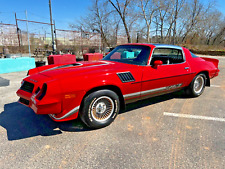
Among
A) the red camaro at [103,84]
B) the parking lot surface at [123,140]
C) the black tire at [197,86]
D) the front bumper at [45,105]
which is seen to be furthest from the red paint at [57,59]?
the black tire at [197,86]

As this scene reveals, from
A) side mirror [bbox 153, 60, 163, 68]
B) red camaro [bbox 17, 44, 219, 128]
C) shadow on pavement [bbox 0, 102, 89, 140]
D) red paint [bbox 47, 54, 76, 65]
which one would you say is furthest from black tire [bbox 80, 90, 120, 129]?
red paint [bbox 47, 54, 76, 65]

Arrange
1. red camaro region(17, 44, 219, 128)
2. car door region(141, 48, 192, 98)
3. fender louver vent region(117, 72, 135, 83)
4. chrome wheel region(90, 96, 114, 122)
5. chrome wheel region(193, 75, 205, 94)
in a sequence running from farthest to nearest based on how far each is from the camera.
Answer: chrome wheel region(193, 75, 205, 94) → car door region(141, 48, 192, 98) → fender louver vent region(117, 72, 135, 83) → chrome wheel region(90, 96, 114, 122) → red camaro region(17, 44, 219, 128)

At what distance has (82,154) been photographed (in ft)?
6.91

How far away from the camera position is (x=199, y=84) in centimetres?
450

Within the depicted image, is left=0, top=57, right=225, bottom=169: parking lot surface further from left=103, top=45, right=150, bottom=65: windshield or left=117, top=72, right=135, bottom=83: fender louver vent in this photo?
left=103, top=45, right=150, bottom=65: windshield

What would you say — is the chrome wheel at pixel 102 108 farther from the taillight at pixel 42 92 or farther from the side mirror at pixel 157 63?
the side mirror at pixel 157 63

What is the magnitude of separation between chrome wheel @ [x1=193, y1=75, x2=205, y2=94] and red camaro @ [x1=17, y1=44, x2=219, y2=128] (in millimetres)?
508

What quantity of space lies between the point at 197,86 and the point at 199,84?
0.10 meters

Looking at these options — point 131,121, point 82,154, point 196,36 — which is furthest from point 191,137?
point 196,36

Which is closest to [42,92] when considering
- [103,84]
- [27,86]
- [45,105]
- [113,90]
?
[45,105]

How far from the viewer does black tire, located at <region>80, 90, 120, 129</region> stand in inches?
98.1

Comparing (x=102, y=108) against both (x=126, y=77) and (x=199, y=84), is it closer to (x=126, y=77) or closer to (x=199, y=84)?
Result: (x=126, y=77)

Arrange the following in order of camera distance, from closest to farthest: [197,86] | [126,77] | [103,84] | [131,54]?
[103,84], [126,77], [131,54], [197,86]

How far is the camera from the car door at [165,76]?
10.2ft
